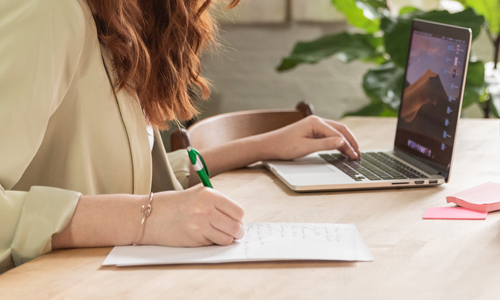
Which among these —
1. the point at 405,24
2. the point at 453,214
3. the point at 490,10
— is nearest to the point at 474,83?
the point at 405,24

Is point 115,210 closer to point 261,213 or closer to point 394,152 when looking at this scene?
point 261,213

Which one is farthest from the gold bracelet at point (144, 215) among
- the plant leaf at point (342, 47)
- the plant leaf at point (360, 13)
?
the plant leaf at point (360, 13)

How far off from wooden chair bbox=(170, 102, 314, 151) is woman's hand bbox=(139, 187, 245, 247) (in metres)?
0.53

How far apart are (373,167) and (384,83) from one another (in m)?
1.46

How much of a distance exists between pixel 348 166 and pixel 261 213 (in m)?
0.33

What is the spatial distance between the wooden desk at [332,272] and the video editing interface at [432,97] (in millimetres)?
215

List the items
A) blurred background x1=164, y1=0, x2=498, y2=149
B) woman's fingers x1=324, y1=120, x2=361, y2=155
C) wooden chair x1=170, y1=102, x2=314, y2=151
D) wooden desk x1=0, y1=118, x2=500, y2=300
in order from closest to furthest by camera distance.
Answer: wooden desk x1=0, y1=118, x2=500, y2=300, woman's fingers x1=324, y1=120, x2=361, y2=155, wooden chair x1=170, y1=102, x2=314, y2=151, blurred background x1=164, y1=0, x2=498, y2=149

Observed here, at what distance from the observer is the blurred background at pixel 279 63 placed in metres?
3.09

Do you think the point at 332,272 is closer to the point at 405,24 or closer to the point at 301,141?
the point at 301,141

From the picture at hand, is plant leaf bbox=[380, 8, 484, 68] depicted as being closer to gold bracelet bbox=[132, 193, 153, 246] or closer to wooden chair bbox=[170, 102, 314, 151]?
wooden chair bbox=[170, 102, 314, 151]

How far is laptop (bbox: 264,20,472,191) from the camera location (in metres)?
1.01

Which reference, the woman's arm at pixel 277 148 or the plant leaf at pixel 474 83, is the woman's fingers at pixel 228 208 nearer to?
the woman's arm at pixel 277 148

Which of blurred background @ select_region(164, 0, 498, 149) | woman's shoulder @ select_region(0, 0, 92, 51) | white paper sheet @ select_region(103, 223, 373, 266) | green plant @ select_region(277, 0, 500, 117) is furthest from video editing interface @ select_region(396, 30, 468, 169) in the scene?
blurred background @ select_region(164, 0, 498, 149)

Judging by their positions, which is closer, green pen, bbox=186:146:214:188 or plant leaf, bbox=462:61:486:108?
green pen, bbox=186:146:214:188
